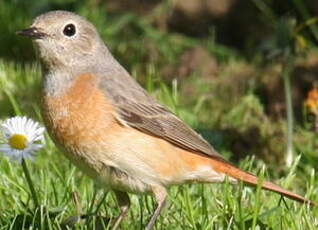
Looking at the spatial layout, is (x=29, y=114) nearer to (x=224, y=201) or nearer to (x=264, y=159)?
(x=264, y=159)

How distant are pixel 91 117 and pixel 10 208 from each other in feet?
2.90

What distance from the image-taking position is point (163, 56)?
861 cm

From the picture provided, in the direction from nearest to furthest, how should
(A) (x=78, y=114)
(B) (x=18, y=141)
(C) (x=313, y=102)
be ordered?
(B) (x=18, y=141) < (A) (x=78, y=114) < (C) (x=313, y=102)

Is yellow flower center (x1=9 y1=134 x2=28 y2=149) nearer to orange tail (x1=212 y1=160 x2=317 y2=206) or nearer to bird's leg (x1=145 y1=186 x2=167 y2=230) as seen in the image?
bird's leg (x1=145 y1=186 x2=167 y2=230)

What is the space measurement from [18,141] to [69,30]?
871mm

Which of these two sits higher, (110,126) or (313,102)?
(110,126)

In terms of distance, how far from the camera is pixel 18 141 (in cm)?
479

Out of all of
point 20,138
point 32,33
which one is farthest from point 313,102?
point 20,138

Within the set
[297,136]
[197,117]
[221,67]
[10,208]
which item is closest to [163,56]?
[221,67]

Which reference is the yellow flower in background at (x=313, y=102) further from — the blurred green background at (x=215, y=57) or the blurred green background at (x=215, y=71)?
the blurred green background at (x=215, y=57)

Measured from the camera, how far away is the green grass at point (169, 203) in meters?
4.98

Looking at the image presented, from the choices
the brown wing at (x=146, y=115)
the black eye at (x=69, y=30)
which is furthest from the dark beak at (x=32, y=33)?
the brown wing at (x=146, y=115)

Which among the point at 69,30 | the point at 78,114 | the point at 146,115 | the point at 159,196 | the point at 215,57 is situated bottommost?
the point at 159,196

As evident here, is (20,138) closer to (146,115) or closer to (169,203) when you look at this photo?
(146,115)
